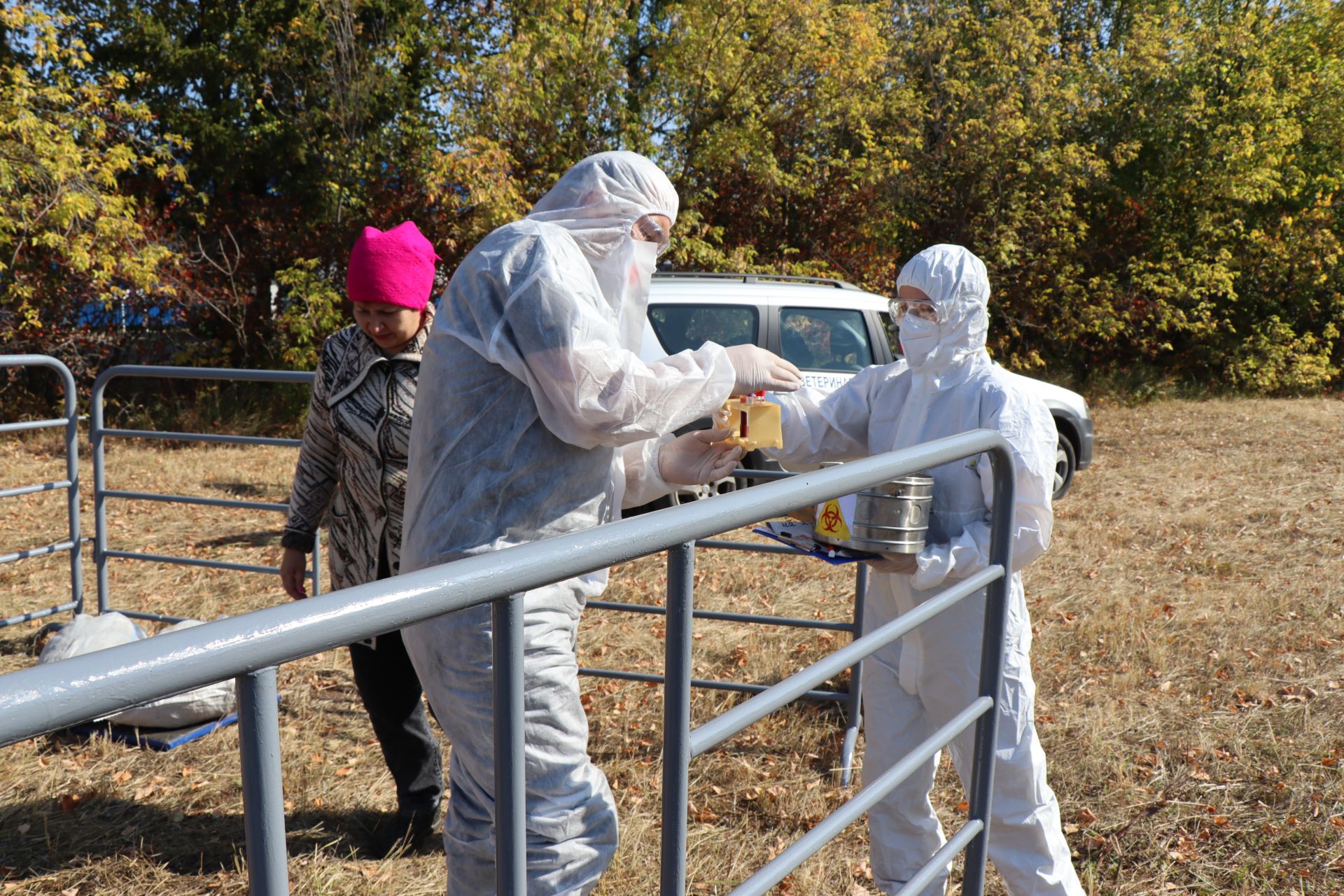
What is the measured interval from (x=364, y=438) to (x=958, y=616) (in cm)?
162

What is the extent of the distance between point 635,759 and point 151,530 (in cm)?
499

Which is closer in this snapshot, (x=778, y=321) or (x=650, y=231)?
(x=650, y=231)

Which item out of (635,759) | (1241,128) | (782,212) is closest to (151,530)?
(635,759)

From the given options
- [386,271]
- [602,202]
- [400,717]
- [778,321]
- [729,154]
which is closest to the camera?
[602,202]

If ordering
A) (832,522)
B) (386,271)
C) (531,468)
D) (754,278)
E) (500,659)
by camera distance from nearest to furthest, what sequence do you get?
(500,659)
(531,468)
(832,522)
(386,271)
(754,278)

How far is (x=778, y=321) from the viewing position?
762 centimetres

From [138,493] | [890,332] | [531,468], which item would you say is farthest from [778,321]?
[531,468]

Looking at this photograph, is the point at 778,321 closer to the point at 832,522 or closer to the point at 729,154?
the point at 729,154

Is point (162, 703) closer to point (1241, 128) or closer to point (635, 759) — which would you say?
point (635, 759)

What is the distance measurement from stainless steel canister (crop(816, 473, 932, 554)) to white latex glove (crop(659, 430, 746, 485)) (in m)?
0.31

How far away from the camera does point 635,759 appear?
391 cm

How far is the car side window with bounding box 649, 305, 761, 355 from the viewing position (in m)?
7.38

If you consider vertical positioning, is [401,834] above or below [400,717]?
below

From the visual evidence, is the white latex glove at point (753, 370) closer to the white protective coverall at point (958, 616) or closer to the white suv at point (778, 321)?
the white protective coverall at point (958, 616)
